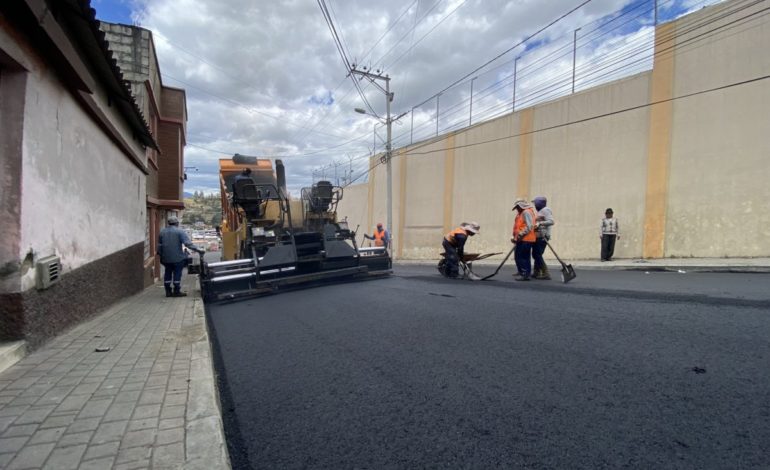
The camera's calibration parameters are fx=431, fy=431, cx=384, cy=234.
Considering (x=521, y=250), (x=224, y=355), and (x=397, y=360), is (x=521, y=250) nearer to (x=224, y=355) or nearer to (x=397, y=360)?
(x=397, y=360)

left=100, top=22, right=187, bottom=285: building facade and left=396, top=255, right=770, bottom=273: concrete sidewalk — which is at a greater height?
left=100, top=22, right=187, bottom=285: building facade

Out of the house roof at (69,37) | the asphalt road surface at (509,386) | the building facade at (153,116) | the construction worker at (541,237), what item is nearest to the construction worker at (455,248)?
the construction worker at (541,237)

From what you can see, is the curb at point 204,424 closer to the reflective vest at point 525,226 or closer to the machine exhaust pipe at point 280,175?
the reflective vest at point 525,226

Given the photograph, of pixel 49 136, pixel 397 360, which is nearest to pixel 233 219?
pixel 49 136

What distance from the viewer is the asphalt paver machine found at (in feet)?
24.0

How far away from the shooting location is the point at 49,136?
3961mm

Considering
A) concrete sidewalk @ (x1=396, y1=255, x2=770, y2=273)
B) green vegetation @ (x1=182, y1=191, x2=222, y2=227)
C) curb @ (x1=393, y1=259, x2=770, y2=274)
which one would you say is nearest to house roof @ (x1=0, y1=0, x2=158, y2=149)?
curb @ (x1=393, y1=259, x2=770, y2=274)

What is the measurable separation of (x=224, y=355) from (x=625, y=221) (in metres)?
11.9

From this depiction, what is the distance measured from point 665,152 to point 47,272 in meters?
13.2

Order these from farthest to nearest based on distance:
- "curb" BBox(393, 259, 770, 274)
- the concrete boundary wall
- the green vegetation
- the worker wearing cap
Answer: the green vegetation → the concrete boundary wall → "curb" BBox(393, 259, 770, 274) → the worker wearing cap

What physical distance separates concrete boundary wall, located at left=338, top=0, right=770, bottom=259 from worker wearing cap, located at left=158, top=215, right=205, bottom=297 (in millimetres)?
11348

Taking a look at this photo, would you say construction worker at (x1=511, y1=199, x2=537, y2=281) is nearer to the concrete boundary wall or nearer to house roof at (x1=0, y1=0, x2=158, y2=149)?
the concrete boundary wall

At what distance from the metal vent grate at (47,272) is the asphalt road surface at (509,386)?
5.13 feet

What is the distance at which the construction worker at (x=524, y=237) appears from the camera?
25.2ft
